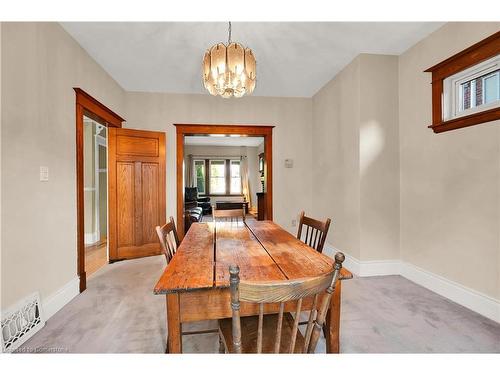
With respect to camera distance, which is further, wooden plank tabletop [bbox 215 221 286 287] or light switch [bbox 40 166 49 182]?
light switch [bbox 40 166 49 182]

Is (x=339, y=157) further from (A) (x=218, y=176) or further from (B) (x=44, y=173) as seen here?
(A) (x=218, y=176)

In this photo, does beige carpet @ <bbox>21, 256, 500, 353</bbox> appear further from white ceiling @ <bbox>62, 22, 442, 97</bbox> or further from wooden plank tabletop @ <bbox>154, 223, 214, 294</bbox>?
white ceiling @ <bbox>62, 22, 442, 97</bbox>

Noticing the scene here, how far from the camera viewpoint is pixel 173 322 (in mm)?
1045

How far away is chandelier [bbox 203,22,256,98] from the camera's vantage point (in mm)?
Result: 1872

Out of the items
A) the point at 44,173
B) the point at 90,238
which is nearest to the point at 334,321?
the point at 44,173

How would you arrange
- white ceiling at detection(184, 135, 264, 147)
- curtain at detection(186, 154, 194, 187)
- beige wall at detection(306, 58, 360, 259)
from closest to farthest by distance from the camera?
beige wall at detection(306, 58, 360, 259) → white ceiling at detection(184, 135, 264, 147) → curtain at detection(186, 154, 194, 187)

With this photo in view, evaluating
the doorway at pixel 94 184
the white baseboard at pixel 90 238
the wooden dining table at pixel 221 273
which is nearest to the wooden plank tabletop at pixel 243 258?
the wooden dining table at pixel 221 273

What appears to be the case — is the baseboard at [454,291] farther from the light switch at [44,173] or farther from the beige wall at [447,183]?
the light switch at [44,173]

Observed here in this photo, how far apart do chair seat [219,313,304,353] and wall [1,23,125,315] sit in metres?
1.61

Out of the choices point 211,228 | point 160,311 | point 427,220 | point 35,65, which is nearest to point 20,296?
point 160,311

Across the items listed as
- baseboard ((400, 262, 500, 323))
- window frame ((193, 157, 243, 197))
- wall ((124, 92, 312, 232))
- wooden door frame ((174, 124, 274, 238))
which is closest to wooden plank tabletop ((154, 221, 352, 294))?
baseboard ((400, 262, 500, 323))

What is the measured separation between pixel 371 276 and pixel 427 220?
89cm

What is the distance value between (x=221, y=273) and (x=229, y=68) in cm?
148

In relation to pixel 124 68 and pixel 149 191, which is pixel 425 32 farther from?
pixel 149 191
